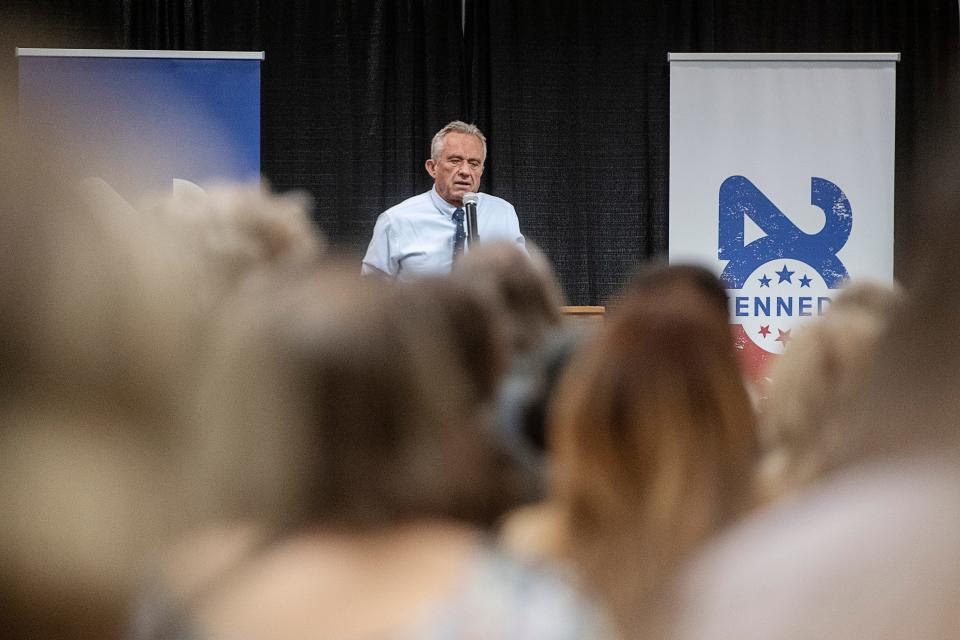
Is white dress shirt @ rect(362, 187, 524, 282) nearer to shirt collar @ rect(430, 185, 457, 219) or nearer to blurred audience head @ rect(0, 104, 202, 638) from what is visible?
shirt collar @ rect(430, 185, 457, 219)

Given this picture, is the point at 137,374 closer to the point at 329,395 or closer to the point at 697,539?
the point at 329,395

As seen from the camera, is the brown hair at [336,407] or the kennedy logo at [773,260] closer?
the brown hair at [336,407]

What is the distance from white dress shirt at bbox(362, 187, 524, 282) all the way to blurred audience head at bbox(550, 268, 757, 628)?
3214 mm

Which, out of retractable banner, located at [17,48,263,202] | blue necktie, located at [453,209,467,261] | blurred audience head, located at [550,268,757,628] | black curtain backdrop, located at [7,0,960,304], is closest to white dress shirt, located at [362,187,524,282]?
blue necktie, located at [453,209,467,261]

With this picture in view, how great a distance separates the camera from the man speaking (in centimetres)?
469

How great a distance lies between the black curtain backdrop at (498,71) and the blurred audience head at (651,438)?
5.14 meters

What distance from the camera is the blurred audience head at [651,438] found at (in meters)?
1.26

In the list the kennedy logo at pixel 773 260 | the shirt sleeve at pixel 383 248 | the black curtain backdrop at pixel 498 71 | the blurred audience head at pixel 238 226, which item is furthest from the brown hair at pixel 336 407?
the black curtain backdrop at pixel 498 71

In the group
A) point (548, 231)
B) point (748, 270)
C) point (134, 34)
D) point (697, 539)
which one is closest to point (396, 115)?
point (548, 231)

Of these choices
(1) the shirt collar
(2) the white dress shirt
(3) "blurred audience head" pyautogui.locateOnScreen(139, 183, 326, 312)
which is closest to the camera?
(3) "blurred audience head" pyautogui.locateOnScreen(139, 183, 326, 312)

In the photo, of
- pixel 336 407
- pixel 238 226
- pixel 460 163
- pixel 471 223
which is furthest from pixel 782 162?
pixel 336 407

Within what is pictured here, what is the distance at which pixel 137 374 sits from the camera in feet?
3.61

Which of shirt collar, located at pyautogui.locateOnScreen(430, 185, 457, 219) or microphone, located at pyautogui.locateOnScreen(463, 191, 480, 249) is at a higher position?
shirt collar, located at pyautogui.locateOnScreen(430, 185, 457, 219)

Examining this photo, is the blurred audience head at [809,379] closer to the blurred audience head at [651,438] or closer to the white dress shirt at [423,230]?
the blurred audience head at [651,438]
